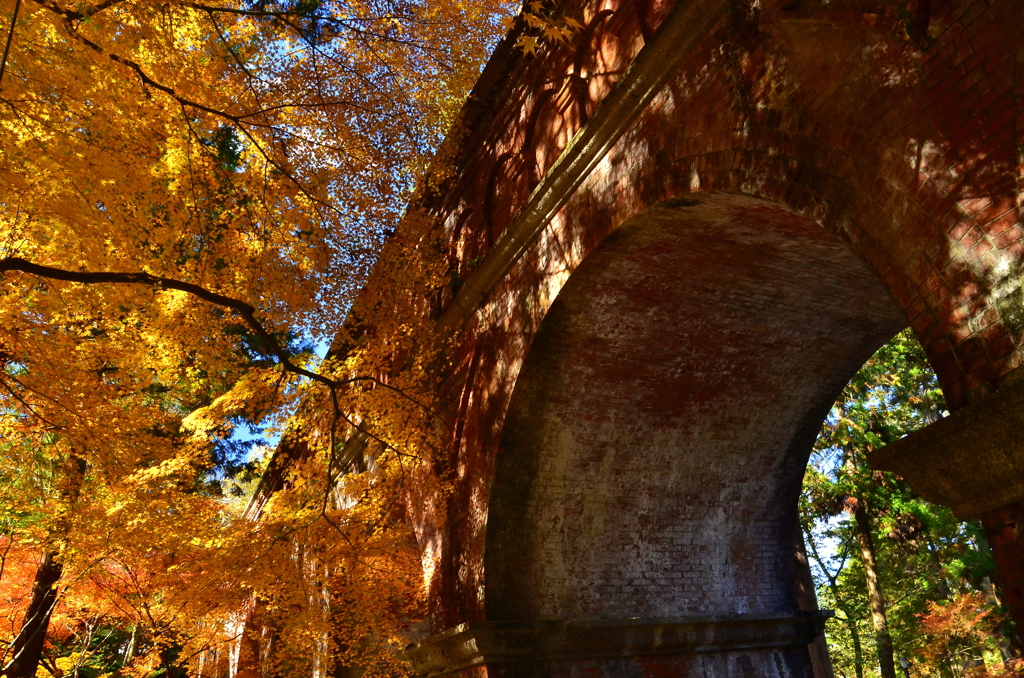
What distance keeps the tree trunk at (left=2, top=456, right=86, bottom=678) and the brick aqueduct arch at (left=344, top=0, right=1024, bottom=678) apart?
440 cm

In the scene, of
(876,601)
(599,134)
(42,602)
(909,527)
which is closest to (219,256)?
(599,134)

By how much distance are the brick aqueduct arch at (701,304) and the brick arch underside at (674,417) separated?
0.09 ft

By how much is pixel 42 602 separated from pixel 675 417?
900 cm

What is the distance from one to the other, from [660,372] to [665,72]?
2.93 m

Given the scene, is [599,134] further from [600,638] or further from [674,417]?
[600,638]

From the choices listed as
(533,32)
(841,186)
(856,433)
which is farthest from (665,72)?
(856,433)

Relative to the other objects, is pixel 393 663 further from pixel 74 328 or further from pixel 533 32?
pixel 533 32

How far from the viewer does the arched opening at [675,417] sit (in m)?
6.41

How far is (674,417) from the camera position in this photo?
7676 mm

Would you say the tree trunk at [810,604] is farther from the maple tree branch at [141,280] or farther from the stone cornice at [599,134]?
the maple tree branch at [141,280]

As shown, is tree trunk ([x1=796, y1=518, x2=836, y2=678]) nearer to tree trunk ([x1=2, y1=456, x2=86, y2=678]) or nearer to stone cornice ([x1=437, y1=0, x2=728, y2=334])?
stone cornice ([x1=437, y1=0, x2=728, y2=334])

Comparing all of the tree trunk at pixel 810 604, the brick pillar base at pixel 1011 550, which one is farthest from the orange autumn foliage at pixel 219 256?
the brick pillar base at pixel 1011 550

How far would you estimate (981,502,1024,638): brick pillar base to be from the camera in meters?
2.98

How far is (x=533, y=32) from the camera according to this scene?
24.9ft
